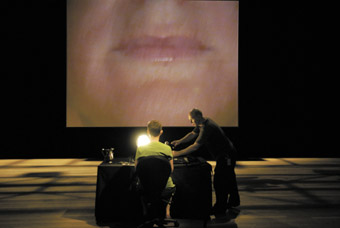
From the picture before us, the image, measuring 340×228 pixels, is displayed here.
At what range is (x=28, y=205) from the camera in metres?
4.47

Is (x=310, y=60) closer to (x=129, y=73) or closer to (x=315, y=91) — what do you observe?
(x=315, y=91)

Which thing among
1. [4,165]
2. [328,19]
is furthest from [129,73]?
[328,19]

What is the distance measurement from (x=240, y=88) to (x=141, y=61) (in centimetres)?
240

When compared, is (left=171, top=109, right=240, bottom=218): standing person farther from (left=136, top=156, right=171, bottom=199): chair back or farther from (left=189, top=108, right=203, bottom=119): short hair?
(left=136, top=156, right=171, bottom=199): chair back

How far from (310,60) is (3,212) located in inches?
293

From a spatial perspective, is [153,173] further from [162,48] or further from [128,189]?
[162,48]

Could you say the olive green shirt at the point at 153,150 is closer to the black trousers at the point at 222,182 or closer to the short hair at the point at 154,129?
the short hair at the point at 154,129

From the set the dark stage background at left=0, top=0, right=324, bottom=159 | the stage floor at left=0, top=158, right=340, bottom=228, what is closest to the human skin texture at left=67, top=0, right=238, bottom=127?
the dark stage background at left=0, top=0, right=324, bottom=159

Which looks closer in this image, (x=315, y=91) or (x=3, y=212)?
(x=3, y=212)

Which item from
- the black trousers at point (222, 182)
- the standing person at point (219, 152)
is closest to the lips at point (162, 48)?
the standing person at point (219, 152)

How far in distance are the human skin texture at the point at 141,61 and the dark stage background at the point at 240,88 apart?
390mm

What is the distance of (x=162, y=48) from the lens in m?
8.35

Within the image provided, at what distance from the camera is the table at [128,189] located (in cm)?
372

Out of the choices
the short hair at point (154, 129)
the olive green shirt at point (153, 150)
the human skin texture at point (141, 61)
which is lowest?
the olive green shirt at point (153, 150)
